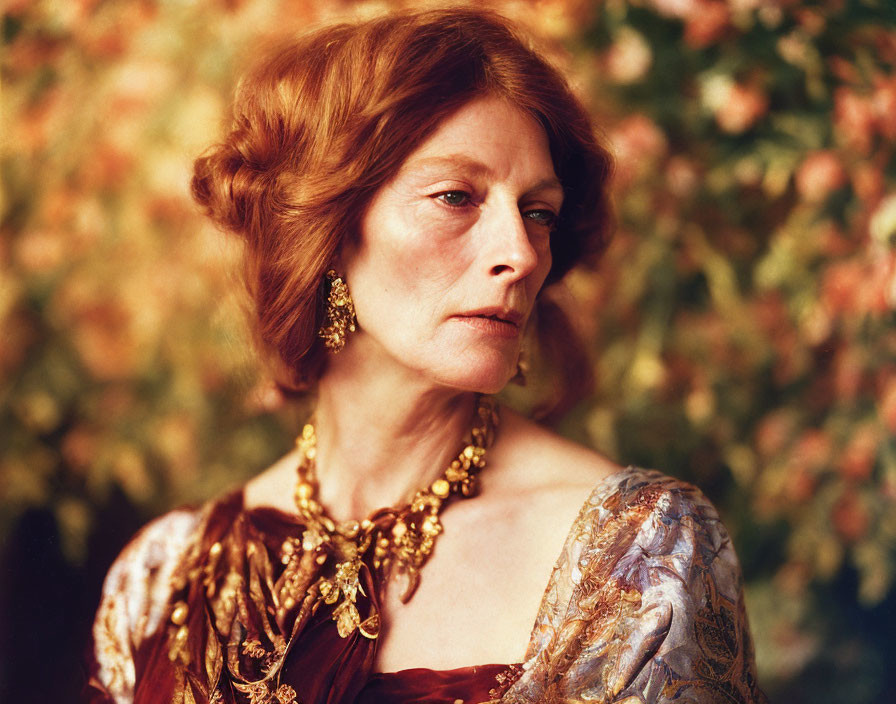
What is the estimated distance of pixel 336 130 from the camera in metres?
1.10

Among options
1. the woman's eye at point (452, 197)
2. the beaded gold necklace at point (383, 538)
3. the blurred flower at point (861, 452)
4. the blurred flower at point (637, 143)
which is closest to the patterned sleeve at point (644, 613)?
the beaded gold necklace at point (383, 538)

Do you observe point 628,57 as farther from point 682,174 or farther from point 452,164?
point 452,164

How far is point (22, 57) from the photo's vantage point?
1782 millimetres

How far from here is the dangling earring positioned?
118 centimetres

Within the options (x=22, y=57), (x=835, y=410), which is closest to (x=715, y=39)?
(x=835, y=410)

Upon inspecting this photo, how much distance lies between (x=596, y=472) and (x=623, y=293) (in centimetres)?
80

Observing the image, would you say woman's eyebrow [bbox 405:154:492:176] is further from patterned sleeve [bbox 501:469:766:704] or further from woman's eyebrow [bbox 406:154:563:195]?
patterned sleeve [bbox 501:469:766:704]

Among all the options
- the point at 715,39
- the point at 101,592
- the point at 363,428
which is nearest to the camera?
the point at 363,428

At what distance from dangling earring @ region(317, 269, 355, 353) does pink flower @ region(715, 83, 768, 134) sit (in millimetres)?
1004

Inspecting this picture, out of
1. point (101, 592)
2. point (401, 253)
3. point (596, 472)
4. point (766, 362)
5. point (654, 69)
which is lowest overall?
point (101, 592)

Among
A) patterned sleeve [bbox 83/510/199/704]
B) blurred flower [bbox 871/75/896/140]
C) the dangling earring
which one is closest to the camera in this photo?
the dangling earring

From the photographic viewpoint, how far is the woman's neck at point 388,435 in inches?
47.4

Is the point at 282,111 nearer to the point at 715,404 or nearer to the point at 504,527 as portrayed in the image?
the point at 504,527

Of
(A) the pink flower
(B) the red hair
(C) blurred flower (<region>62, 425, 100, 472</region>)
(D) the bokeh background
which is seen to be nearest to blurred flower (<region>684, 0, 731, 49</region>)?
(D) the bokeh background
